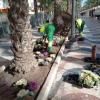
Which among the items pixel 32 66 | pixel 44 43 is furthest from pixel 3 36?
pixel 32 66

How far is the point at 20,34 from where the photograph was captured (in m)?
7.78

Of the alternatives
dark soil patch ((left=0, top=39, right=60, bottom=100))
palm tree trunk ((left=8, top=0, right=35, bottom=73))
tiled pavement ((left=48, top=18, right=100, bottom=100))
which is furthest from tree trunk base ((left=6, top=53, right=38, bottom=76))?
tiled pavement ((left=48, top=18, right=100, bottom=100))

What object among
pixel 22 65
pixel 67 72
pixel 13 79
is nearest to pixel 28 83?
pixel 13 79

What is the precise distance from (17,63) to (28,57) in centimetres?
40

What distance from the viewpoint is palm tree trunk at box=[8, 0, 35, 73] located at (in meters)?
7.63

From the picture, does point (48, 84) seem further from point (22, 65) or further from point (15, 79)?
point (22, 65)

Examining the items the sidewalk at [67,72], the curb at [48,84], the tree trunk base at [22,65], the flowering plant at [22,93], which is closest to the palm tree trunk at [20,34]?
the tree trunk base at [22,65]

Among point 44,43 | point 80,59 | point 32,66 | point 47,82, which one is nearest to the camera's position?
point 47,82

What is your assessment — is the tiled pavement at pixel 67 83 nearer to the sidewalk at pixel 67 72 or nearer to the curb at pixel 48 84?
the sidewalk at pixel 67 72

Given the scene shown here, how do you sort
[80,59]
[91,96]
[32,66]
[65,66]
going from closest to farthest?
[91,96] < [32,66] < [65,66] < [80,59]

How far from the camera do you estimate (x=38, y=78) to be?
299 inches

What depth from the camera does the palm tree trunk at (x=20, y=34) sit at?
763cm

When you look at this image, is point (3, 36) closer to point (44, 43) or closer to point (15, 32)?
point (44, 43)

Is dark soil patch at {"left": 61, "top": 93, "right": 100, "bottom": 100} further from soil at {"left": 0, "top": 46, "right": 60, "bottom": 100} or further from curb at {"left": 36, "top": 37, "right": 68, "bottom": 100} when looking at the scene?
soil at {"left": 0, "top": 46, "right": 60, "bottom": 100}
